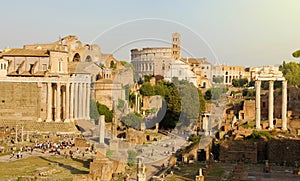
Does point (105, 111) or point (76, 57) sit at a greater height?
point (76, 57)

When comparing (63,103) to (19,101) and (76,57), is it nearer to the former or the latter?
(19,101)

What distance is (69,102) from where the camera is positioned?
5150cm

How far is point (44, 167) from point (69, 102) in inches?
886

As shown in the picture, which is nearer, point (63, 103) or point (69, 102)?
point (69, 102)

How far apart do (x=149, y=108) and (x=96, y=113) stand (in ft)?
23.8

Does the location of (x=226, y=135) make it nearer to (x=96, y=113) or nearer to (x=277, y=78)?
(x=277, y=78)

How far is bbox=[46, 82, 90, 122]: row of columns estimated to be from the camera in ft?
165

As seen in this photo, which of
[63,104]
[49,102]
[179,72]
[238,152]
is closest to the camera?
[238,152]

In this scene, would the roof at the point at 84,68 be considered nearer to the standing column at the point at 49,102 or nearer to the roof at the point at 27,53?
the roof at the point at 27,53

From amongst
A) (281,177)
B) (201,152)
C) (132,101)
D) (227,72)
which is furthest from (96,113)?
(227,72)

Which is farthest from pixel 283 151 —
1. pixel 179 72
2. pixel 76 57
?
pixel 76 57

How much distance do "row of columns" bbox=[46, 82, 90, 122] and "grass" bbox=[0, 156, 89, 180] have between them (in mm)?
16851

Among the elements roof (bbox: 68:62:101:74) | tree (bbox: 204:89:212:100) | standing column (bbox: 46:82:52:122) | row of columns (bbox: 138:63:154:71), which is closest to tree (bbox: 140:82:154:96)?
roof (bbox: 68:62:101:74)

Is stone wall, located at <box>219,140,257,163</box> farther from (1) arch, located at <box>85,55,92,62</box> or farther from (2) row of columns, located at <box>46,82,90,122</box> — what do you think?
(1) arch, located at <box>85,55,92,62</box>
